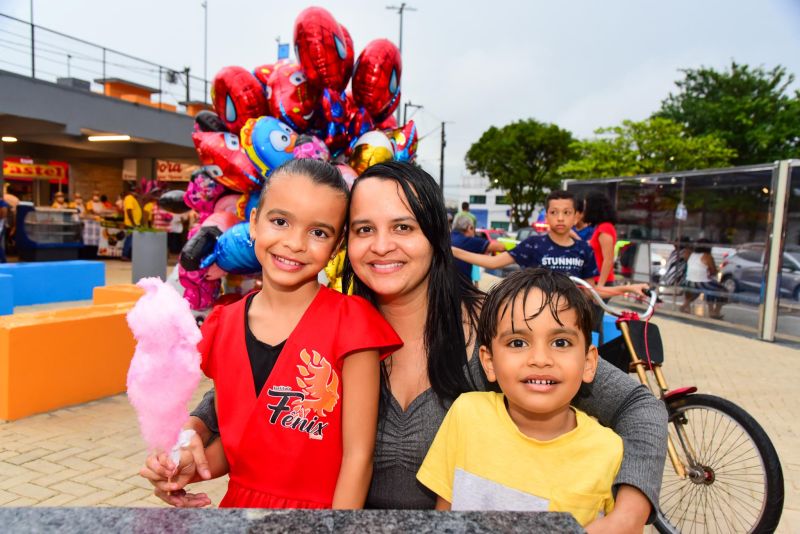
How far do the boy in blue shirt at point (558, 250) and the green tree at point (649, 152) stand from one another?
88.9 ft

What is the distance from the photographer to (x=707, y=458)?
11.5ft

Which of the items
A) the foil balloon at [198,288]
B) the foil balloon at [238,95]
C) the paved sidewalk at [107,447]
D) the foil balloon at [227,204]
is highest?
the foil balloon at [238,95]

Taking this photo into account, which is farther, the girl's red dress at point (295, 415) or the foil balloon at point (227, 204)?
the foil balloon at point (227, 204)

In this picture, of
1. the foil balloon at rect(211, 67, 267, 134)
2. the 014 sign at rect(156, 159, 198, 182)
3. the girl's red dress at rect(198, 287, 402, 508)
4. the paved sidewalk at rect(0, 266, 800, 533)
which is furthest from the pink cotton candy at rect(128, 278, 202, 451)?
the 014 sign at rect(156, 159, 198, 182)

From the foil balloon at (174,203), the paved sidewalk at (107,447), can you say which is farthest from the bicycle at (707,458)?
the foil balloon at (174,203)

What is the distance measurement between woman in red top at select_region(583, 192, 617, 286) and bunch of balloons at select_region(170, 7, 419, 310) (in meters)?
2.39

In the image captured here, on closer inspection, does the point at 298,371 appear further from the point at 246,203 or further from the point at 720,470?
the point at 246,203

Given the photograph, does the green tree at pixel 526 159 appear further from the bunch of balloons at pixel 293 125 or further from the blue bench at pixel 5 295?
the bunch of balloons at pixel 293 125

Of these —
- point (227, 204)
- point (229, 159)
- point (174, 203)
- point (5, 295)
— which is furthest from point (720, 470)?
point (5, 295)

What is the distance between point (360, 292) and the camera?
6.35 ft

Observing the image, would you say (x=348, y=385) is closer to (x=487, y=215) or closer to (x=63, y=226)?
(x=63, y=226)

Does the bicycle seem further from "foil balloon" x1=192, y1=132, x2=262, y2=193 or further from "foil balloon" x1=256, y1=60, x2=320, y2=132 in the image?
"foil balloon" x1=192, y1=132, x2=262, y2=193

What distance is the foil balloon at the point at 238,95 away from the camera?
4973 millimetres

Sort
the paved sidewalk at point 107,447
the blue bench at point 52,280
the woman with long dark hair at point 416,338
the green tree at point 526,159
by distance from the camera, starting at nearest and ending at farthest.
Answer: the woman with long dark hair at point 416,338 < the paved sidewalk at point 107,447 < the blue bench at point 52,280 < the green tree at point 526,159
